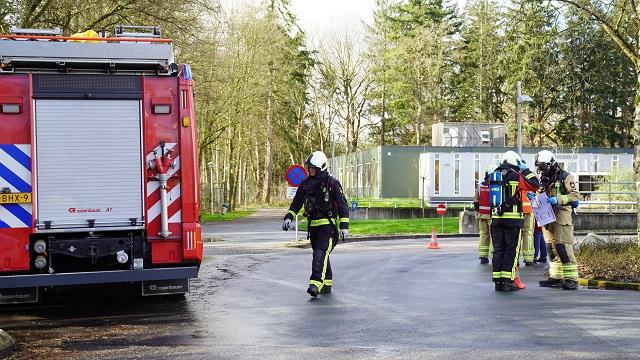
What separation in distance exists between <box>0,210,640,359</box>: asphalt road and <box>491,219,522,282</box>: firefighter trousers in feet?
1.19

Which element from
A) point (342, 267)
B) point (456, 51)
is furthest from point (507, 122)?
point (342, 267)

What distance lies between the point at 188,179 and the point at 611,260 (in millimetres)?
7475

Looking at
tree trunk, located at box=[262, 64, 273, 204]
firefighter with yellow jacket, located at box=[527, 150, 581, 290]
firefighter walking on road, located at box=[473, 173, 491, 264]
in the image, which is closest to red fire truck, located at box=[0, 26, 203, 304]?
firefighter with yellow jacket, located at box=[527, 150, 581, 290]

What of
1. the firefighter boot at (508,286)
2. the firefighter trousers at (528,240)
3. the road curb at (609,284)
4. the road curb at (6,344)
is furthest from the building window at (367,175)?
the road curb at (6,344)

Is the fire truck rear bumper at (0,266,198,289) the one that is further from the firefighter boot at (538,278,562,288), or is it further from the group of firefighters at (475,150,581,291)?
the firefighter boot at (538,278,562,288)

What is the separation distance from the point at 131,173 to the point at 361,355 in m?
3.88

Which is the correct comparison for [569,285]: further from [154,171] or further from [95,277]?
[95,277]

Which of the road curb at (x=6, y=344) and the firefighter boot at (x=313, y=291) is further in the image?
the firefighter boot at (x=313, y=291)

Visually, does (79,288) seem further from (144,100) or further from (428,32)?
(428,32)

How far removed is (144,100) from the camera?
9234mm

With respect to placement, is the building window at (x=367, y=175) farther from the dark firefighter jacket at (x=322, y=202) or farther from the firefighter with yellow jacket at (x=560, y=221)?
the dark firefighter jacket at (x=322, y=202)

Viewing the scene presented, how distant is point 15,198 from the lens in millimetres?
8750

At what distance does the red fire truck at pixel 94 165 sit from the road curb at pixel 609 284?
6.04 m

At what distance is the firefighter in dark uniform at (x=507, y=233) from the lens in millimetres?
11023
